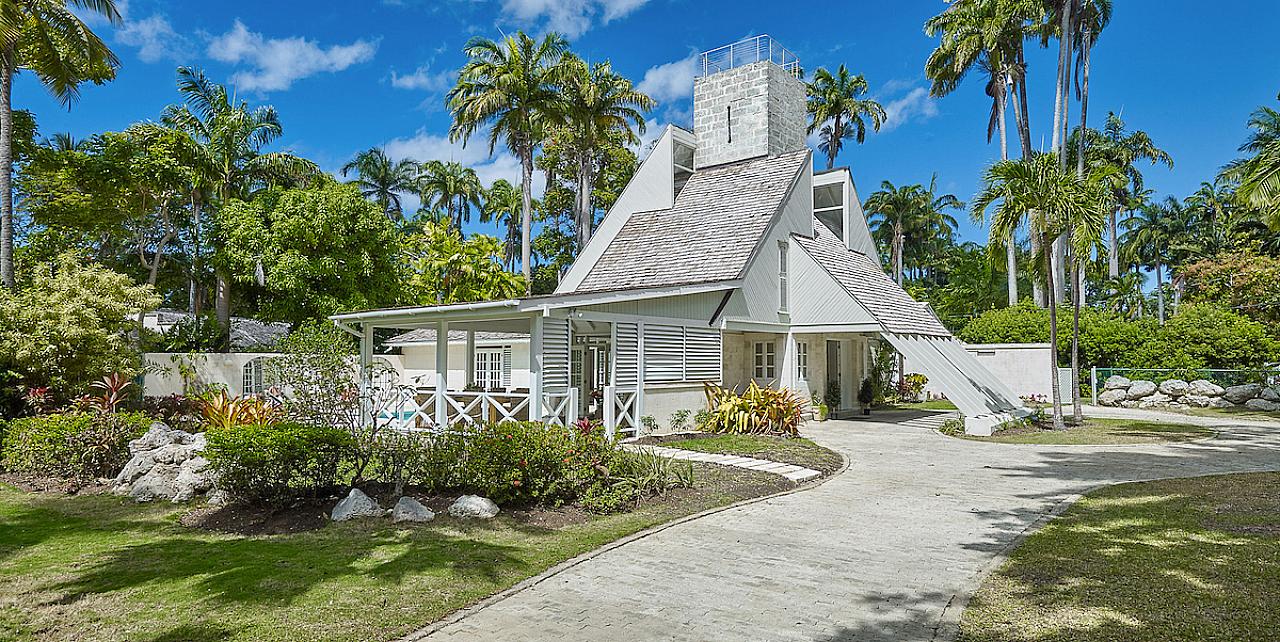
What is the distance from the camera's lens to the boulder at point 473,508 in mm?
8016

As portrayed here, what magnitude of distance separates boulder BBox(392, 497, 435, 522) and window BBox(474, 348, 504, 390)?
18.6 m

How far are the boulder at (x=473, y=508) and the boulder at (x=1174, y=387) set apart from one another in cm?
2583

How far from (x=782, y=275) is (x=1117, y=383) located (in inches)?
579

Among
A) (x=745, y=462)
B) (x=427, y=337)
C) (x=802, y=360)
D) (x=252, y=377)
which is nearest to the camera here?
(x=745, y=462)

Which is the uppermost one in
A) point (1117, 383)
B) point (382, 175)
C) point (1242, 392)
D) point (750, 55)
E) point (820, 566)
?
point (382, 175)

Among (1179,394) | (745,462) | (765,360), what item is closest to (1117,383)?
(1179,394)

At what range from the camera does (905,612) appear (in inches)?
206

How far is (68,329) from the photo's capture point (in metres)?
14.1

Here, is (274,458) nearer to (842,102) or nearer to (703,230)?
(703,230)

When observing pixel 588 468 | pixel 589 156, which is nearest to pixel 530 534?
pixel 588 468

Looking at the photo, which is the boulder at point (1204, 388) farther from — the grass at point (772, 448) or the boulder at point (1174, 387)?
the grass at point (772, 448)

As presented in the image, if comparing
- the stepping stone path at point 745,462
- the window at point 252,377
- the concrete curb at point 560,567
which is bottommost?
the concrete curb at point 560,567

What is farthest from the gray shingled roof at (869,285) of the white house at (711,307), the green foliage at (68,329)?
the green foliage at (68,329)

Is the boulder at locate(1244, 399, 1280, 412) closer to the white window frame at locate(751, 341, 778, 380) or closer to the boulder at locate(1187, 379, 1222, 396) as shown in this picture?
the boulder at locate(1187, 379, 1222, 396)
